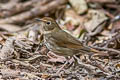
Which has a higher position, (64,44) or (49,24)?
(49,24)

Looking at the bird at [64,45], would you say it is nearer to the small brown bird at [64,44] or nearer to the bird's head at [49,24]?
the small brown bird at [64,44]

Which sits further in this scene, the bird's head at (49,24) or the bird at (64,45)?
the bird's head at (49,24)

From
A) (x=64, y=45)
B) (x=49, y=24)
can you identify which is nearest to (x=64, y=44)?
(x=64, y=45)

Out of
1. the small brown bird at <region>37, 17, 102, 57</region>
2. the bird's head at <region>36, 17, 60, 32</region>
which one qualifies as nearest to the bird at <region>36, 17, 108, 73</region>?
the small brown bird at <region>37, 17, 102, 57</region>

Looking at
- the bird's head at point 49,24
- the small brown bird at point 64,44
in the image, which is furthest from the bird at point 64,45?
the bird's head at point 49,24

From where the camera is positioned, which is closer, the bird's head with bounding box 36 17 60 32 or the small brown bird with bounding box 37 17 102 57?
the small brown bird with bounding box 37 17 102 57

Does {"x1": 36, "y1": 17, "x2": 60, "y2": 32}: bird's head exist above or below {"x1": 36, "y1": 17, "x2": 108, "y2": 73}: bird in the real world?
above

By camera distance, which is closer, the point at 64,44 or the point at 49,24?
the point at 64,44

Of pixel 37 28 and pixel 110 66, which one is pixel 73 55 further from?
pixel 37 28

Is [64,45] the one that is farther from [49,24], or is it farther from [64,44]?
[49,24]

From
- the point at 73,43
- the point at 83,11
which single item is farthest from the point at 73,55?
the point at 83,11

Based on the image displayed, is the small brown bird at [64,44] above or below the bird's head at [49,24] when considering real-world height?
below

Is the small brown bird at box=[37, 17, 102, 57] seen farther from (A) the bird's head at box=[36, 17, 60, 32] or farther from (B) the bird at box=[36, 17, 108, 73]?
(A) the bird's head at box=[36, 17, 60, 32]
